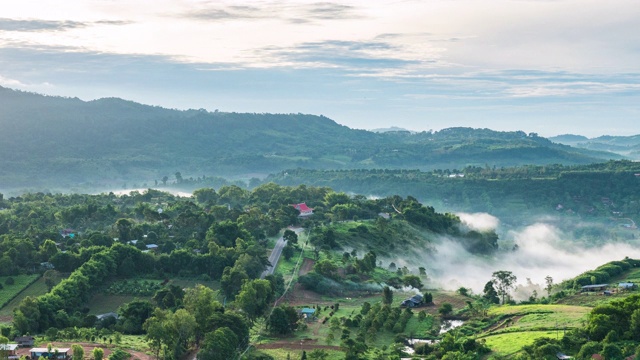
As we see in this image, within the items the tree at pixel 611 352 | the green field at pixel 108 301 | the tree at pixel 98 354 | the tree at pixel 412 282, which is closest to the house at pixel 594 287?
the tree at pixel 412 282

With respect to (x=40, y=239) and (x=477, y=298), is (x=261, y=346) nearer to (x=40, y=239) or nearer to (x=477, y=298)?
(x=477, y=298)

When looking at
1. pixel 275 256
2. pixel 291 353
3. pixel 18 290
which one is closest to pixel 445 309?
pixel 291 353

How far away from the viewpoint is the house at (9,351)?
186 ft

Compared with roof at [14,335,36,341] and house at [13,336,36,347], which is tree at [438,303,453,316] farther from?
house at [13,336,36,347]

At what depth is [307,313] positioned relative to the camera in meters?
79.8

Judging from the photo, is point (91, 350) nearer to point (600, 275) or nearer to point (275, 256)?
point (275, 256)

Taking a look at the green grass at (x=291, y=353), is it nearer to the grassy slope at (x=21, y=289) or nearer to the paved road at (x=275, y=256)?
the paved road at (x=275, y=256)

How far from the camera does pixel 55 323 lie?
7125 centimetres

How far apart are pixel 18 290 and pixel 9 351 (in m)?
28.5

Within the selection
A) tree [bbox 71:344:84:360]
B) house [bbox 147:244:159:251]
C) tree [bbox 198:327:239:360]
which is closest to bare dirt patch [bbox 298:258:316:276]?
house [bbox 147:244:159:251]

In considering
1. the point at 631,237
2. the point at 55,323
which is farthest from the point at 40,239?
the point at 631,237

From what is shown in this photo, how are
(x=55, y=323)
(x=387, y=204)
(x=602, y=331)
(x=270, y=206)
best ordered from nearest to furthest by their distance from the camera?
(x=602, y=331), (x=55, y=323), (x=270, y=206), (x=387, y=204)

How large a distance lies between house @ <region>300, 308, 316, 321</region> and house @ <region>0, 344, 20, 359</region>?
30.4m

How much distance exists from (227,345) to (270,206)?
256 ft
